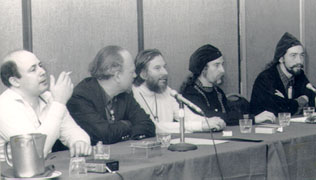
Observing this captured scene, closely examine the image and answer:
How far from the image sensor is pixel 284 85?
16.4ft

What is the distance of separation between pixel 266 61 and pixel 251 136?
265 centimetres

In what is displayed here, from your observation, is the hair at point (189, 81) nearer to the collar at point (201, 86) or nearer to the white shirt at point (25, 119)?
the collar at point (201, 86)

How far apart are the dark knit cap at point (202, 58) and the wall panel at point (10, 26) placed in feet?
4.88

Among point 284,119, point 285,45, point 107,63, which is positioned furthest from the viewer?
point 285,45

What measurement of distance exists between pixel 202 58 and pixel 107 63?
1145 millimetres

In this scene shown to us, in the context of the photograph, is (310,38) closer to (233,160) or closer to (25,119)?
(233,160)

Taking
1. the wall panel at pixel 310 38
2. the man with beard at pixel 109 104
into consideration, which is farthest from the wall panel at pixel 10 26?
the wall panel at pixel 310 38

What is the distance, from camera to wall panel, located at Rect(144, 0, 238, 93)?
4.54 meters

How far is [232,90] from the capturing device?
535 cm

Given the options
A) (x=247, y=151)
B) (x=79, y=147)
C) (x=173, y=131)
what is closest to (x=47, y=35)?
(x=173, y=131)

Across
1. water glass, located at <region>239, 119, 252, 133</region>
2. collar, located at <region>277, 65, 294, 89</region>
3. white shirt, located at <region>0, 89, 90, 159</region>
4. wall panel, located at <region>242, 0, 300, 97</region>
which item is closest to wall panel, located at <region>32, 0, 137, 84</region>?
white shirt, located at <region>0, 89, 90, 159</region>

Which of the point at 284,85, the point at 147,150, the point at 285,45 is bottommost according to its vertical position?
the point at 147,150

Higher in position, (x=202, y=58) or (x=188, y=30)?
(x=188, y=30)

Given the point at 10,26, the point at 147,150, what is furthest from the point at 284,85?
the point at 147,150
